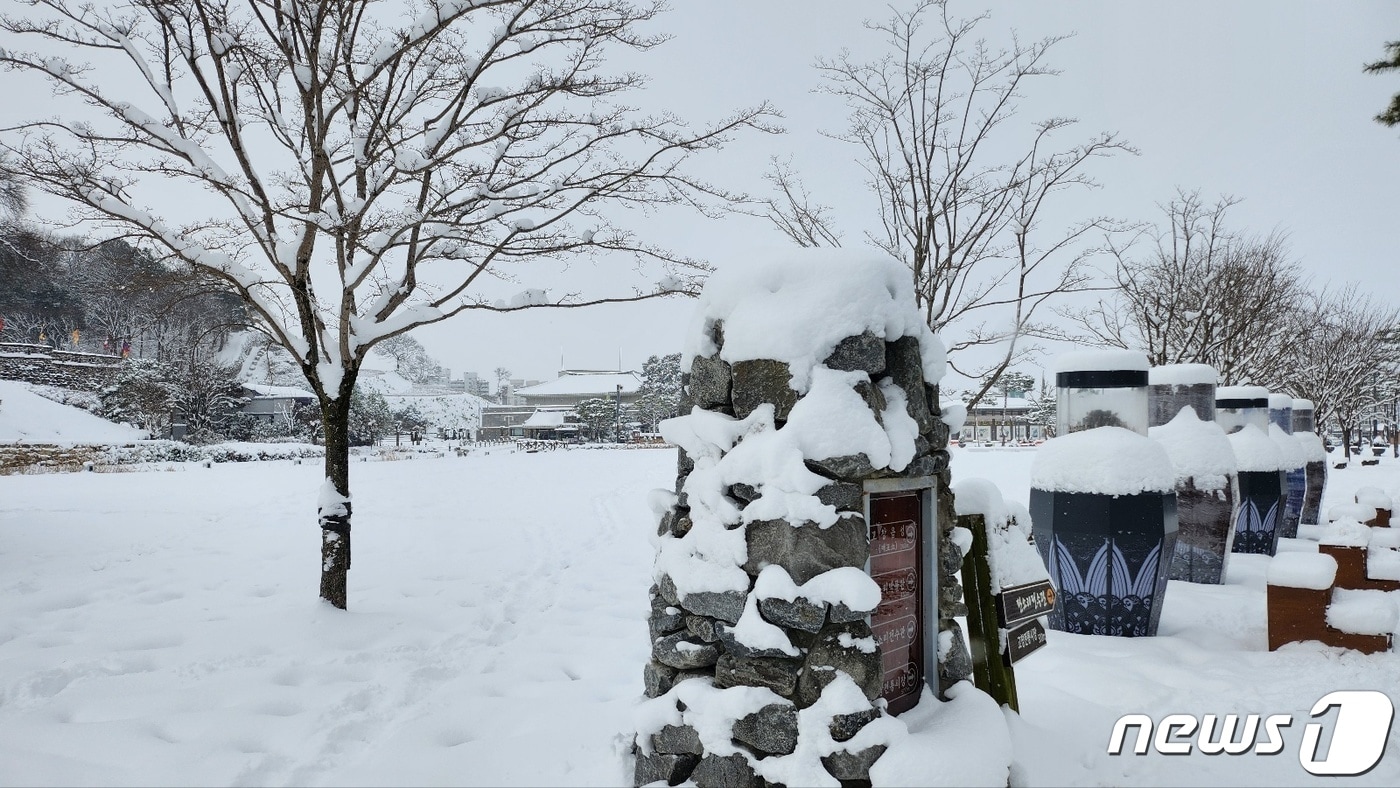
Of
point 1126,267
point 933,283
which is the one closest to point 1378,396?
point 1126,267

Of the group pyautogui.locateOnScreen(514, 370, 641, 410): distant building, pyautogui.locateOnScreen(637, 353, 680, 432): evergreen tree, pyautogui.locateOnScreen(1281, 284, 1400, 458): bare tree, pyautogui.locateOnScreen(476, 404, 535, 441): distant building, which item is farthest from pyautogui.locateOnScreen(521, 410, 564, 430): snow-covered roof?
pyautogui.locateOnScreen(1281, 284, 1400, 458): bare tree

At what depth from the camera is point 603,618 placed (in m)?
6.51

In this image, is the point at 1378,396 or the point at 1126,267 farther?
the point at 1378,396

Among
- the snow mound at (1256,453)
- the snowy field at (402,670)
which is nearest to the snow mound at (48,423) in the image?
the snowy field at (402,670)

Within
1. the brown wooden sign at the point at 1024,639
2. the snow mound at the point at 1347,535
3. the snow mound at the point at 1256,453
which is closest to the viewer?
the brown wooden sign at the point at 1024,639

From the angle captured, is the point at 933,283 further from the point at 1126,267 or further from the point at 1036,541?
the point at 1126,267

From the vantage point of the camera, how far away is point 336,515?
18.9ft

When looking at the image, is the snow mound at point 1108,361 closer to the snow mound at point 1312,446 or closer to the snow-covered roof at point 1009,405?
the snow mound at point 1312,446

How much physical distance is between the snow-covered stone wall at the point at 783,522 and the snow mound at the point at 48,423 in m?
A: 27.7

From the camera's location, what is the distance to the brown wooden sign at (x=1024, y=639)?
13.4 ft

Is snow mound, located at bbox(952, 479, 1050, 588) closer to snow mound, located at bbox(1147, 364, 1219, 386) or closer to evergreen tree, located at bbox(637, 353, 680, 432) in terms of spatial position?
snow mound, located at bbox(1147, 364, 1219, 386)

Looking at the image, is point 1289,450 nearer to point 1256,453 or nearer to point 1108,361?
point 1256,453

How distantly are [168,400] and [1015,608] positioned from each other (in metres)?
32.4

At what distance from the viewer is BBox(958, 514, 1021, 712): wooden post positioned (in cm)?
410
